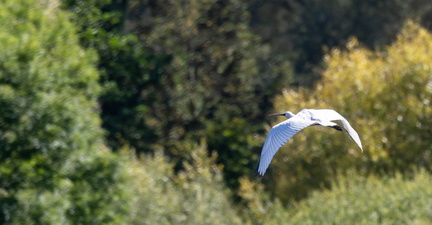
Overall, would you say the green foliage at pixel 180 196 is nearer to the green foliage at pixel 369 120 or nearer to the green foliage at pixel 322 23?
the green foliage at pixel 369 120

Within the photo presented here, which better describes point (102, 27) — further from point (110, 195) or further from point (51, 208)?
point (51, 208)

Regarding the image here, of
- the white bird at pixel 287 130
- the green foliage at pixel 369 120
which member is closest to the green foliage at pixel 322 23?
the green foliage at pixel 369 120

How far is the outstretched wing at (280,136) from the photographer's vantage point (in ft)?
24.7

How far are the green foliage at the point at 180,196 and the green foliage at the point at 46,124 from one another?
79.2 inches

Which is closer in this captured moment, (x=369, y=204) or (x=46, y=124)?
(x=46, y=124)

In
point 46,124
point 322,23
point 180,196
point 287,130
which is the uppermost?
point 287,130

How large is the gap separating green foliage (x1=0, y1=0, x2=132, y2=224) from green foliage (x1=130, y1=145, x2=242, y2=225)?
79.2 inches

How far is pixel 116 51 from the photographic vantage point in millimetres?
22422

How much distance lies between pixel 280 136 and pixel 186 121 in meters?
18.3

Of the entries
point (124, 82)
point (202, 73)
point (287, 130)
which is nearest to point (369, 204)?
point (287, 130)

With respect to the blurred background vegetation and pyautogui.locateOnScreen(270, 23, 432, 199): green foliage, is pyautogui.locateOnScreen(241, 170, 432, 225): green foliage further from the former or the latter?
pyautogui.locateOnScreen(270, 23, 432, 199): green foliage

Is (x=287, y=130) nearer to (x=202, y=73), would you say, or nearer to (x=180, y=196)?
(x=180, y=196)

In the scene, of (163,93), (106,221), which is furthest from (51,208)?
(163,93)

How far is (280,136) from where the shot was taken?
7711mm
